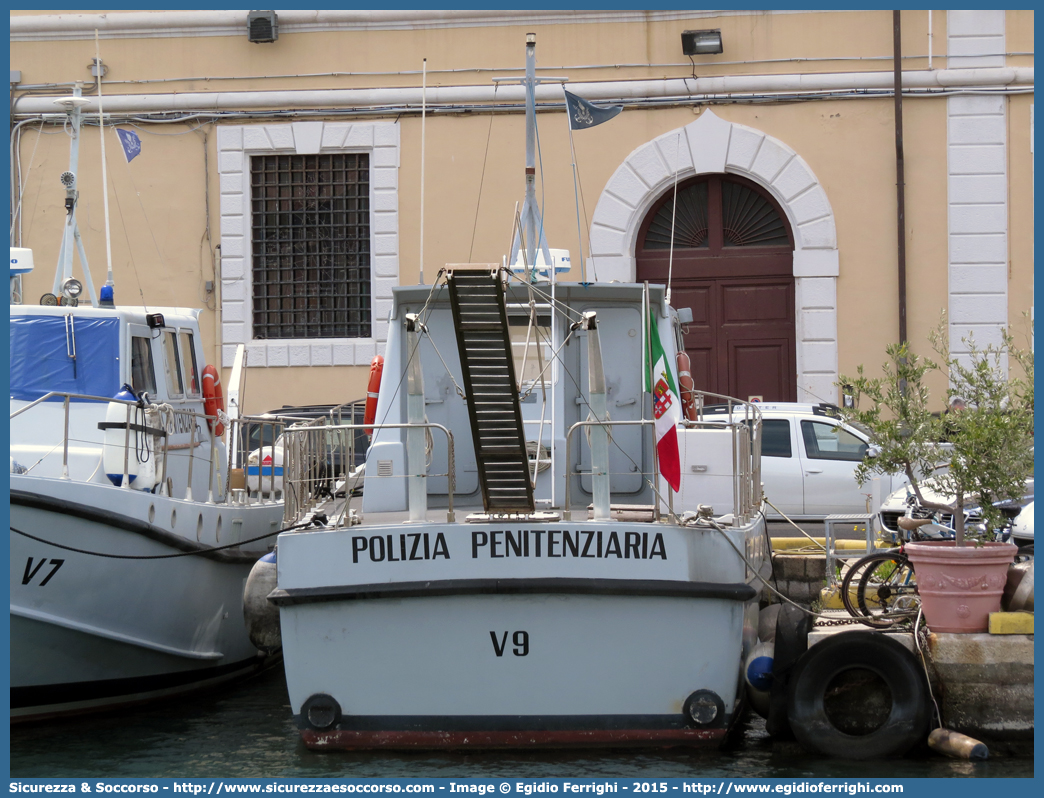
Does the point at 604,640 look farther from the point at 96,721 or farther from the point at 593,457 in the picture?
the point at 96,721

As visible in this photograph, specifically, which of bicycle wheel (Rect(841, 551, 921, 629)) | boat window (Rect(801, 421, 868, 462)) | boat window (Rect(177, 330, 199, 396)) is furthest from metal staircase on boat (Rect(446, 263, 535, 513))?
boat window (Rect(801, 421, 868, 462))

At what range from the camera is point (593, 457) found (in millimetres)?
7141

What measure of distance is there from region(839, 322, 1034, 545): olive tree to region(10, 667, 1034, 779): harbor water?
1.47 m

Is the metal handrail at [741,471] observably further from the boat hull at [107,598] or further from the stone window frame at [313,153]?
the stone window frame at [313,153]

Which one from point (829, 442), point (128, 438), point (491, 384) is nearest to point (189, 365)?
point (128, 438)

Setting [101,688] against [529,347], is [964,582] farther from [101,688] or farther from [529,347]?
[101,688]

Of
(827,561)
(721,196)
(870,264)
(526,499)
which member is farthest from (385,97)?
(526,499)

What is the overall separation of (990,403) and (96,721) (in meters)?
6.18

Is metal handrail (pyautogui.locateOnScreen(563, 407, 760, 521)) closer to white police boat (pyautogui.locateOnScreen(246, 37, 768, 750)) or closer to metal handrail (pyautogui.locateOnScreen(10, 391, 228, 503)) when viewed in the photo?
white police boat (pyautogui.locateOnScreen(246, 37, 768, 750))

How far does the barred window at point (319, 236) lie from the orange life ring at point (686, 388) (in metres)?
8.61

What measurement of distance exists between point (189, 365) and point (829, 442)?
6.64 metres

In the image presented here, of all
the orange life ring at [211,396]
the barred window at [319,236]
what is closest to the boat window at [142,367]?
the orange life ring at [211,396]

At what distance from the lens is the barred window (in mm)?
17375

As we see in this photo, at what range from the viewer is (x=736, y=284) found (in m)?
17.1
